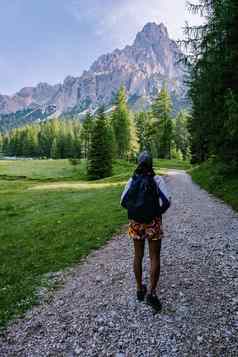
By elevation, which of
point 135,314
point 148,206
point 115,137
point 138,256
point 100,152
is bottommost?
point 135,314

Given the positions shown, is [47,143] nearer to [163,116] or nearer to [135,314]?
[163,116]

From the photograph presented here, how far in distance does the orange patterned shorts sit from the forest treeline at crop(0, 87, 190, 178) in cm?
4552

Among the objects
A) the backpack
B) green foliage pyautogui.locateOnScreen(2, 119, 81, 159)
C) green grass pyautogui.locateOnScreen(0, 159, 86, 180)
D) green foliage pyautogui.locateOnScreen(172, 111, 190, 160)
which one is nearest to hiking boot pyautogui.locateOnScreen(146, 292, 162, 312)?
the backpack

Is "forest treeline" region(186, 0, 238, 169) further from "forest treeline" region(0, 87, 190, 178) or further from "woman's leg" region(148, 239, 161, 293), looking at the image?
"forest treeline" region(0, 87, 190, 178)

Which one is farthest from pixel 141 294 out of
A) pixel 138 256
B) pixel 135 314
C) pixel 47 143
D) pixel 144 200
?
pixel 47 143

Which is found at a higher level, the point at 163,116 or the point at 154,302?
the point at 163,116

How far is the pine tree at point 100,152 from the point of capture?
51.2 metres

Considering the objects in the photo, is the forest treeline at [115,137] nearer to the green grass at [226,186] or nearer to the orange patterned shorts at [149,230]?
the green grass at [226,186]

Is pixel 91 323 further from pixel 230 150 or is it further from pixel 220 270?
pixel 230 150

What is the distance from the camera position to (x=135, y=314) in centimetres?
588

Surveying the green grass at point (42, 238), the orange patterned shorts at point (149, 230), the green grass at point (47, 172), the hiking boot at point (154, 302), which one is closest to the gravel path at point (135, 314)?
the hiking boot at point (154, 302)

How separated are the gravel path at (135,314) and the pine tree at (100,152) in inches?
1667

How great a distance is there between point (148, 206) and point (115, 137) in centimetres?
7042

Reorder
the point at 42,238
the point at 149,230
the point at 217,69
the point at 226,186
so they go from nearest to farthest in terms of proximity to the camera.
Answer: the point at 149,230 < the point at 42,238 < the point at 217,69 < the point at 226,186
